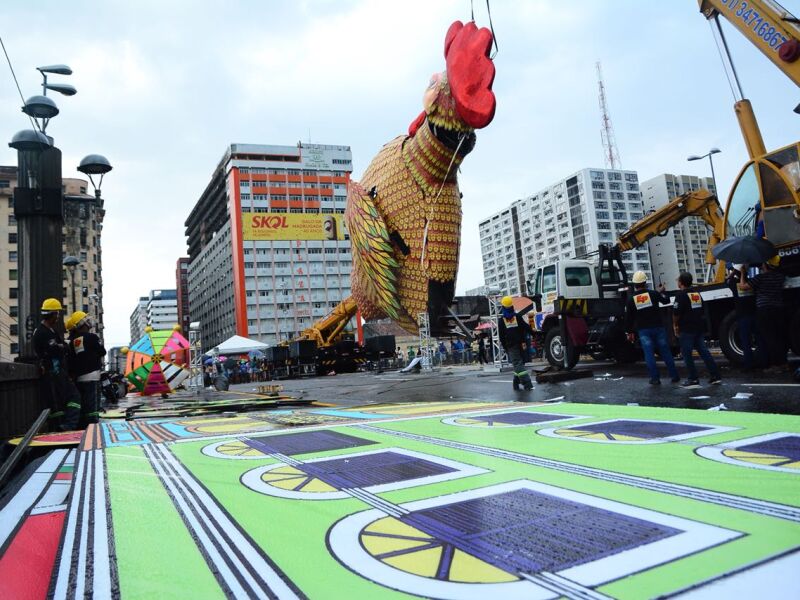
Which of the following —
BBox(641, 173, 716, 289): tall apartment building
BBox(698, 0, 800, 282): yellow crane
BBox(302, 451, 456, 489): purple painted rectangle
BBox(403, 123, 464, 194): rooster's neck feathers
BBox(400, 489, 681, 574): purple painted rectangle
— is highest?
BBox(641, 173, 716, 289): tall apartment building

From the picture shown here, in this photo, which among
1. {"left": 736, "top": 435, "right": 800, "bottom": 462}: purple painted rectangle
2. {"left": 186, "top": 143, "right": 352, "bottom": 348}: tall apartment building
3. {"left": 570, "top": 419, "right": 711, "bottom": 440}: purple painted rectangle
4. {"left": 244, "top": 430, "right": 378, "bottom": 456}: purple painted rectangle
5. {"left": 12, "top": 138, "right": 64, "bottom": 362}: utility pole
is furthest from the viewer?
{"left": 186, "top": 143, "right": 352, "bottom": 348}: tall apartment building

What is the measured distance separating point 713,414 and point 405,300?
63.1 feet

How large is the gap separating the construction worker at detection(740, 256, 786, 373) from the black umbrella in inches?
8.3

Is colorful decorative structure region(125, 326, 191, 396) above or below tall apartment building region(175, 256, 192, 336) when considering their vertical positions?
below

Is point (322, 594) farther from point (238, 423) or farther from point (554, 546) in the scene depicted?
point (238, 423)

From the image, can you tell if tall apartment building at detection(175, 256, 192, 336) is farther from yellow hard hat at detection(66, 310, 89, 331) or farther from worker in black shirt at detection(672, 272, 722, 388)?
worker in black shirt at detection(672, 272, 722, 388)

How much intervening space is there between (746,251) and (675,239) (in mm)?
104841

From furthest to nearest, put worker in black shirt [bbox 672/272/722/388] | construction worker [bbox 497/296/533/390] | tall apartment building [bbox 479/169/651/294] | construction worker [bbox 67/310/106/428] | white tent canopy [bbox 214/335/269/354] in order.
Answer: tall apartment building [bbox 479/169/651/294]
white tent canopy [bbox 214/335/269/354]
construction worker [bbox 497/296/533/390]
construction worker [bbox 67/310/106/428]
worker in black shirt [bbox 672/272/722/388]

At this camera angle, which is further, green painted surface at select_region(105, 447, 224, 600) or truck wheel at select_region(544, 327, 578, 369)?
truck wheel at select_region(544, 327, 578, 369)

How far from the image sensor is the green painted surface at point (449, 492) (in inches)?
57.1

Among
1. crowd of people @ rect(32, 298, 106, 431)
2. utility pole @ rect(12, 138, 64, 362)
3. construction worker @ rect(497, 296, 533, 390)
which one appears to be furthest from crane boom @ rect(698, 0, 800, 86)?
crowd of people @ rect(32, 298, 106, 431)

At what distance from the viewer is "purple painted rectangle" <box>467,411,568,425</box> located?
177 inches

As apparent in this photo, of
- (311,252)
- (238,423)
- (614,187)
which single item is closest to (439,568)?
(238,423)

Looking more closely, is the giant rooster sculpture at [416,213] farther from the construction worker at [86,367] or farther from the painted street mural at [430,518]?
the painted street mural at [430,518]
